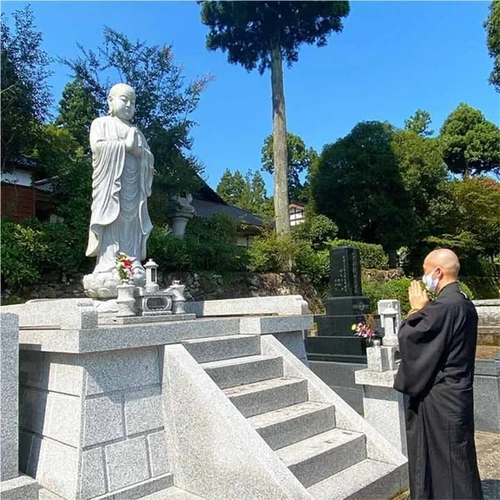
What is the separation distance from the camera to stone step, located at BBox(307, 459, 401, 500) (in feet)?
9.74

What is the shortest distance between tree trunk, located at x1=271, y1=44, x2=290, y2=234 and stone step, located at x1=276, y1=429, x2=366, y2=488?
1198 cm

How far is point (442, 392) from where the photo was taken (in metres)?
2.43

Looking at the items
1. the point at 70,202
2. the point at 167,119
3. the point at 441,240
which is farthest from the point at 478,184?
the point at 70,202

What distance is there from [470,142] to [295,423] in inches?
1069

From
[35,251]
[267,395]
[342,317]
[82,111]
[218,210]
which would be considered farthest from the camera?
[218,210]

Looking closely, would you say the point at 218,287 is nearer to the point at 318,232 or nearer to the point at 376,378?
the point at 318,232

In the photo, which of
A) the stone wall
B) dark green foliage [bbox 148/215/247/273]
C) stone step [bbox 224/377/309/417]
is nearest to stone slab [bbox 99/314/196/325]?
stone step [bbox 224/377/309/417]

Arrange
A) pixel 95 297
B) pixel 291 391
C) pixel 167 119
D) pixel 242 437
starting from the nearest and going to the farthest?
pixel 242 437, pixel 291 391, pixel 95 297, pixel 167 119

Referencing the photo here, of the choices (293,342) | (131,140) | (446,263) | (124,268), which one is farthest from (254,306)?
(446,263)

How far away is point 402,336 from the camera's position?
99.6 inches

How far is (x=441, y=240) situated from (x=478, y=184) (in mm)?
3709

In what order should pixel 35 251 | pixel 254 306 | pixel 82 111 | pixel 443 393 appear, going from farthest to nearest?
pixel 82 111
pixel 35 251
pixel 254 306
pixel 443 393

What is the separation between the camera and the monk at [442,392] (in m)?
2.39

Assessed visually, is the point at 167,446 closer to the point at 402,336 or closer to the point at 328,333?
the point at 402,336
